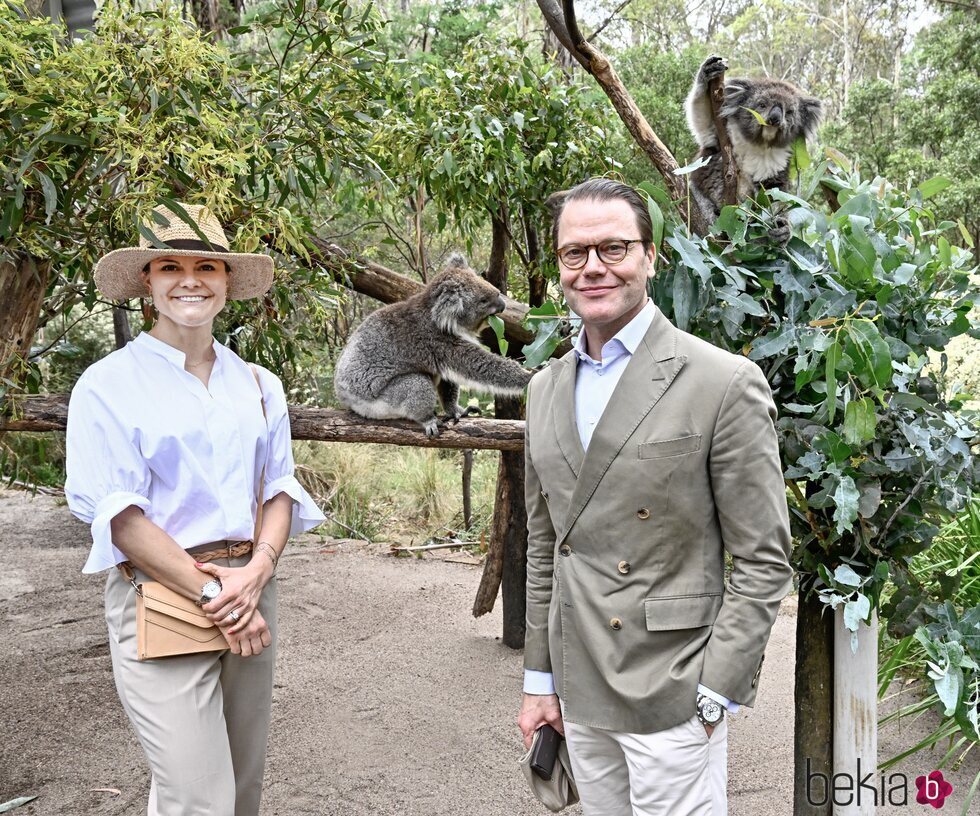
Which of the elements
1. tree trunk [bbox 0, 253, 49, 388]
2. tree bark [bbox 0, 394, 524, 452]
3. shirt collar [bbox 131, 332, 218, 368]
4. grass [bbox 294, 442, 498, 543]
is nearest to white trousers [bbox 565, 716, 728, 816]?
shirt collar [bbox 131, 332, 218, 368]

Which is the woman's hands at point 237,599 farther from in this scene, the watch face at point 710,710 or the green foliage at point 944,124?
the green foliage at point 944,124

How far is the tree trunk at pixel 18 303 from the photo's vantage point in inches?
119

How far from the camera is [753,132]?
4.51m

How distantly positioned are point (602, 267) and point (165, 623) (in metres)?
1.17

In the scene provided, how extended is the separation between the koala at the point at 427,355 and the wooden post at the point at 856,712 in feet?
5.87

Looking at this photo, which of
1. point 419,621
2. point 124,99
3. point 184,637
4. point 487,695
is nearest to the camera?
point 184,637

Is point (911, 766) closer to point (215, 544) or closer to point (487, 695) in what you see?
point (487, 695)

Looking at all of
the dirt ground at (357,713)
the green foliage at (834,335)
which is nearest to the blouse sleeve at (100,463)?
the green foliage at (834,335)

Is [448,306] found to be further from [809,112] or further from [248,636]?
[809,112]

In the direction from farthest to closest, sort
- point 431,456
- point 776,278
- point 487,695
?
1. point 431,456
2. point 487,695
3. point 776,278

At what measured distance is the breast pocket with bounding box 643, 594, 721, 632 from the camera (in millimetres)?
1478

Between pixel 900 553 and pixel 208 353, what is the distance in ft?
6.13

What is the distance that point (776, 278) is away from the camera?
2.11m

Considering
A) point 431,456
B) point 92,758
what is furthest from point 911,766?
point 431,456
